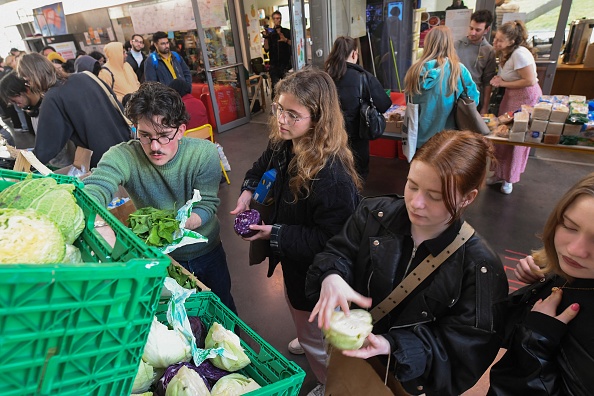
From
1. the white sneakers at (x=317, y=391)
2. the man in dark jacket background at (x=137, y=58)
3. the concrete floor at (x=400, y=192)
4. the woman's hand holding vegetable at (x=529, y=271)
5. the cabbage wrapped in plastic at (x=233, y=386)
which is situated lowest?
the concrete floor at (x=400, y=192)

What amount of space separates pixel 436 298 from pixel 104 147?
265 centimetres

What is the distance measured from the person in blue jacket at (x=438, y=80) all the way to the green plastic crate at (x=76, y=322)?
332 cm

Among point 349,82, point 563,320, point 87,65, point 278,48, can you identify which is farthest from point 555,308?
point 278,48

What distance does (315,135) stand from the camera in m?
1.66

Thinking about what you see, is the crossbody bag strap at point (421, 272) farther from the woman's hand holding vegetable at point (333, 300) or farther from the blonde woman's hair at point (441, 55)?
the blonde woman's hair at point (441, 55)

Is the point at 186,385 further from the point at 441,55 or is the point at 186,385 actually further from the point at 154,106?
the point at 441,55

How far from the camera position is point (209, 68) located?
680cm

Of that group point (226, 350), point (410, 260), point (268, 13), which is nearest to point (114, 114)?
point (226, 350)

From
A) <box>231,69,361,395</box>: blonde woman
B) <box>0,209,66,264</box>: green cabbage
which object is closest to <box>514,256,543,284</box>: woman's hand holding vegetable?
<box>231,69,361,395</box>: blonde woman

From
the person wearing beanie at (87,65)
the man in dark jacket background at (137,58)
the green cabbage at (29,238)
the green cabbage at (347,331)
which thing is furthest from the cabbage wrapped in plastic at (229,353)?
the man in dark jacket background at (137,58)

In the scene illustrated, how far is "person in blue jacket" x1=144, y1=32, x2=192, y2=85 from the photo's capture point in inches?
218

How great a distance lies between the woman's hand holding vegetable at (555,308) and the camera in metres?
0.97

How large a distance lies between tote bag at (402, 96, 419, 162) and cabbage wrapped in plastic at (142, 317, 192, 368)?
3.12 meters

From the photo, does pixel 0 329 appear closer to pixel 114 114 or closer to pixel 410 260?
pixel 410 260
